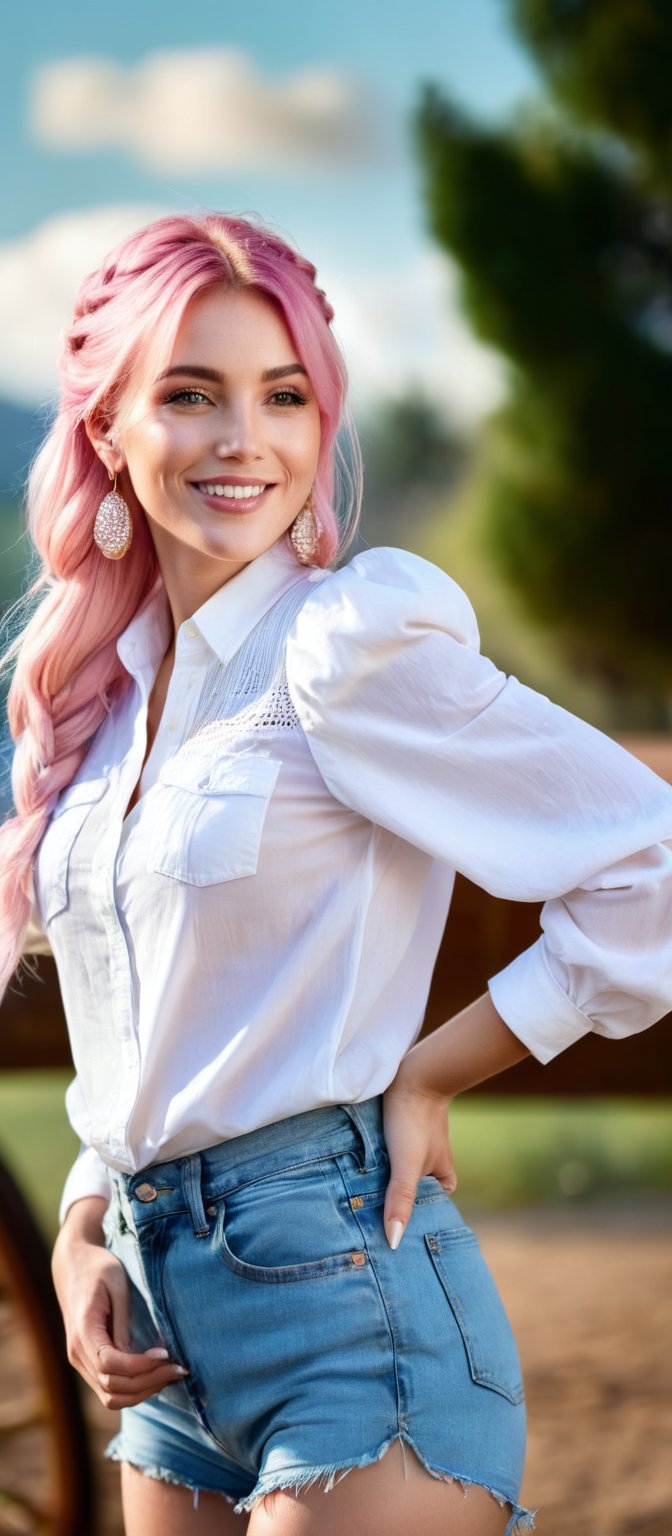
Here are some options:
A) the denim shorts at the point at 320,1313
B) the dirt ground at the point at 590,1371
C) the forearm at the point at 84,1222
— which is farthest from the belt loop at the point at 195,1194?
the dirt ground at the point at 590,1371

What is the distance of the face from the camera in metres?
1.23

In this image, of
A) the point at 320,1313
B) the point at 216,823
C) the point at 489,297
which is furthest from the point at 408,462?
the point at 320,1313

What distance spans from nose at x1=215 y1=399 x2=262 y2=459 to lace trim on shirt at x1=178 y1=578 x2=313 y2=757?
0.11 m

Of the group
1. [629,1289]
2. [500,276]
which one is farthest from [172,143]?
[629,1289]

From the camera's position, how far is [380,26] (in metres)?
6.50

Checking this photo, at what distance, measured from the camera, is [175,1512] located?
1.28 meters

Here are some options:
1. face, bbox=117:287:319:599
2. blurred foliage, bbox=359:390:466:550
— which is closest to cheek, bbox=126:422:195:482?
face, bbox=117:287:319:599

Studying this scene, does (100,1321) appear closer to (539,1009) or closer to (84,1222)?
(84,1222)

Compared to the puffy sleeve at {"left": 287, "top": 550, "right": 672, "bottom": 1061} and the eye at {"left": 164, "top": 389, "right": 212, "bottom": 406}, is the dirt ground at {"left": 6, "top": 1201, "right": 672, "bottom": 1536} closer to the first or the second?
the puffy sleeve at {"left": 287, "top": 550, "right": 672, "bottom": 1061}

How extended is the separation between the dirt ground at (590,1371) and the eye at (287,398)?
1.86 metres

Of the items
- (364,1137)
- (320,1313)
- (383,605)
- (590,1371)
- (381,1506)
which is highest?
(383,605)

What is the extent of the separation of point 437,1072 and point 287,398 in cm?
54

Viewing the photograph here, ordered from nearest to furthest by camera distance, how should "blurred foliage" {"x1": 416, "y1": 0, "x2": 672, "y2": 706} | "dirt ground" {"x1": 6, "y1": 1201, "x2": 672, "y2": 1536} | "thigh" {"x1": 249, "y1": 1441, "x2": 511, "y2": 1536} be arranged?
"thigh" {"x1": 249, "y1": 1441, "x2": 511, "y2": 1536}
"dirt ground" {"x1": 6, "y1": 1201, "x2": 672, "y2": 1536}
"blurred foliage" {"x1": 416, "y1": 0, "x2": 672, "y2": 706}

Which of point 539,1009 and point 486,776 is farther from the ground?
point 486,776
